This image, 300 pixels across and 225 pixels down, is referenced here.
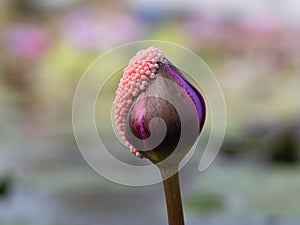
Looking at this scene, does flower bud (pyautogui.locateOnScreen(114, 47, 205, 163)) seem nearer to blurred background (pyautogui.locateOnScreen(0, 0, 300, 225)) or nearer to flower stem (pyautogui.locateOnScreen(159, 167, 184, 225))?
flower stem (pyautogui.locateOnScreen(159, 167, 184, 225))

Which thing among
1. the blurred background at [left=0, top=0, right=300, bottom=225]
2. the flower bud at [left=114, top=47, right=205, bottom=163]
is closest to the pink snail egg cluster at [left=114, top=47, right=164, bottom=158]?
the flower bud at [left=114, top=47, right=205, bottom=163]

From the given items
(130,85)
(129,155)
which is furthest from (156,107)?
(129,155)

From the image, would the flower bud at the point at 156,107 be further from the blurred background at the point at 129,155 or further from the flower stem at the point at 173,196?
the blurred background at the point at 129,155

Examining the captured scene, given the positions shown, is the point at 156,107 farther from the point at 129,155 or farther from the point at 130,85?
the point at 129,155

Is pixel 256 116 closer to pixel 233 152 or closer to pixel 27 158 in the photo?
pixel 233 152

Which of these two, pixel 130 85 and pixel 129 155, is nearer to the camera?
pixel 130 85

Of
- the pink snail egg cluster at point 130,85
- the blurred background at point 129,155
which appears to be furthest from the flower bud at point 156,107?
the blurred background at point 129,155
